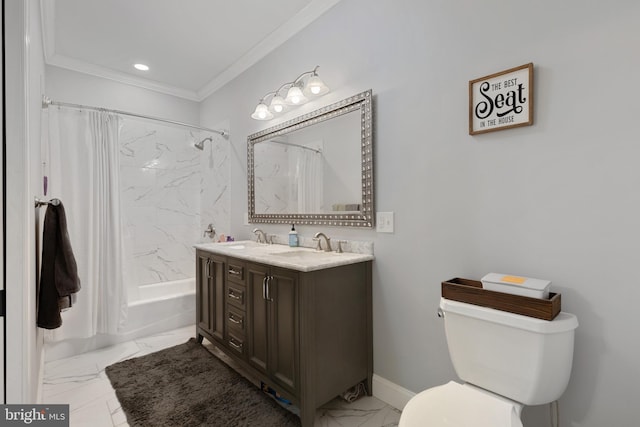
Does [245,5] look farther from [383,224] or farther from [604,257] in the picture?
[604,257]

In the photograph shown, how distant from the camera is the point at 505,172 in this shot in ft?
4.53

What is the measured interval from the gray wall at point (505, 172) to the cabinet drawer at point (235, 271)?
2.25 ft

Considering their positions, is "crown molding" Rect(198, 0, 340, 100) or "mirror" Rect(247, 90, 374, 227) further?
"crown molding" Rect(198, 0, 340, 100)

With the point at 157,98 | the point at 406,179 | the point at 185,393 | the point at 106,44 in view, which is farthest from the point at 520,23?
the point at 157,98

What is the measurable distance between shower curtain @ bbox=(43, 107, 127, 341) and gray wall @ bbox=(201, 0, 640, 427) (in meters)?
2.01

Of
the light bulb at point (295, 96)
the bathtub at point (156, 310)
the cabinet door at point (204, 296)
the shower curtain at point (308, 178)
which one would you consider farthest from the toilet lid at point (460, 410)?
the bathtub at point (156, 310)

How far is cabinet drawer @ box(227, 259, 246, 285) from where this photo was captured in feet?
6.70

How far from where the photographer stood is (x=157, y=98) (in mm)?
3480

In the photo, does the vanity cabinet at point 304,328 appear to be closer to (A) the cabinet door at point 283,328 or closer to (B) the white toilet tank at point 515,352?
(A) the cabinet door at point 283,328

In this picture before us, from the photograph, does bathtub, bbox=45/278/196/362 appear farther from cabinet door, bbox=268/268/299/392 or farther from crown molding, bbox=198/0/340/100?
crown molding, bbox=198/0/340/100

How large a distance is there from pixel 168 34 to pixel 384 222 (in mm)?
2284

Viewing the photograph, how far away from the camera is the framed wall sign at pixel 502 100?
130cm

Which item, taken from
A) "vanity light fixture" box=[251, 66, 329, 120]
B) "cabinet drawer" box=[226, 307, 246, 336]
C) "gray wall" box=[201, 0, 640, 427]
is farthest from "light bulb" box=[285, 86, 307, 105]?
"cabinet drawer" box=[226, 307, 246, 336]

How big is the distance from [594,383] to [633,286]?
0.40 metres
